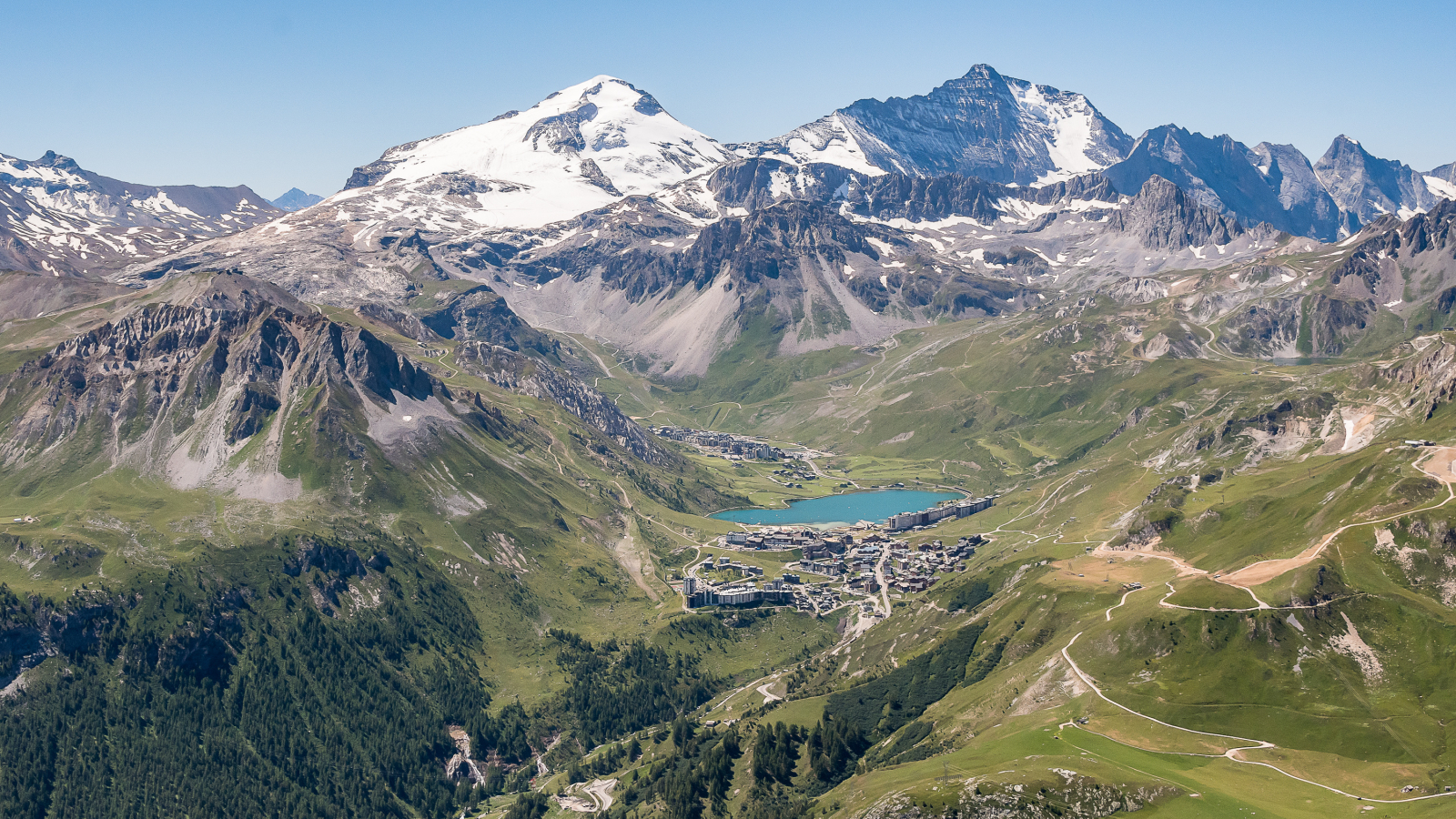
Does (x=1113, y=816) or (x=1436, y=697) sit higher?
(x=1436, y=697)

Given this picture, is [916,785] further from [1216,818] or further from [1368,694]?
[1368,694]

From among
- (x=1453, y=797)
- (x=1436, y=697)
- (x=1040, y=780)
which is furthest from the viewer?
(x=1436, y=697)

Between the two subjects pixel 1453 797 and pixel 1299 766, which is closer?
pixel 1453 797

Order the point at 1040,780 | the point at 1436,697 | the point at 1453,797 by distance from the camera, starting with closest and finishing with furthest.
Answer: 1. the point at 1453,797
2. the point at 1040,780
3. the point at 1436,697

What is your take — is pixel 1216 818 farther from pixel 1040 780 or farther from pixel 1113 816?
pixel 1040 780

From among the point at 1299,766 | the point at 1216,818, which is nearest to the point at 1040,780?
the point at 1216,818

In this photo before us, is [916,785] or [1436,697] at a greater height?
[1436,697]

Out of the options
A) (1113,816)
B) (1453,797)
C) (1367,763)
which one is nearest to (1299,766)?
(1367,763)

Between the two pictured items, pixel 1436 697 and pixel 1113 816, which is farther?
pixel 1436 697
